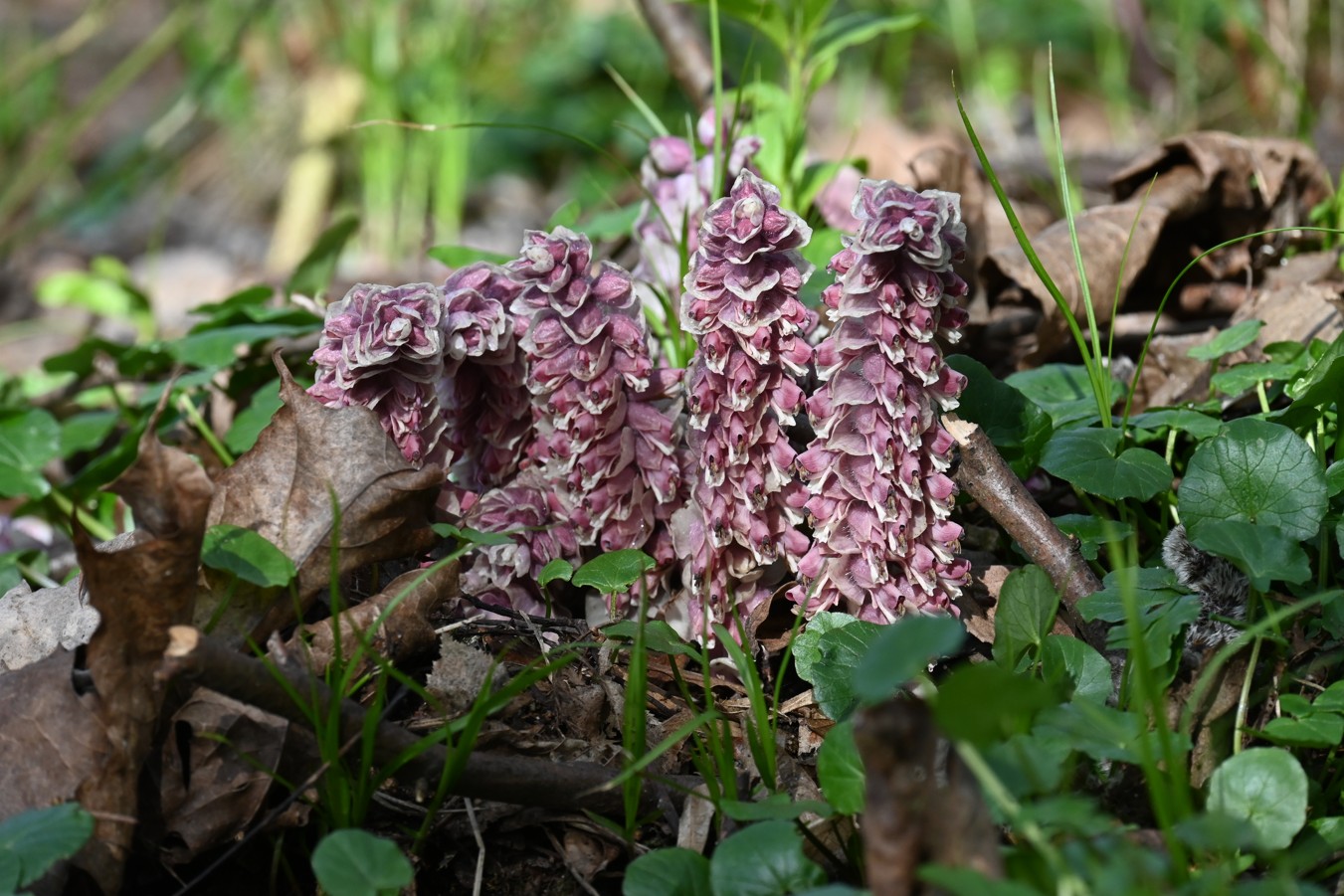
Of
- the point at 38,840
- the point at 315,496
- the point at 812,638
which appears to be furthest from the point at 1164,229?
the point at 38,840

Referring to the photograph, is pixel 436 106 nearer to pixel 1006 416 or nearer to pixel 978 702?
pixel 1006 416

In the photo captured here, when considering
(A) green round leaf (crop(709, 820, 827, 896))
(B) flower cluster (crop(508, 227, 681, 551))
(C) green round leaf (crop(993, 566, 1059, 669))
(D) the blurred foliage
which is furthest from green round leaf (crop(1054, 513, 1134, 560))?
(D) the blurred foliage

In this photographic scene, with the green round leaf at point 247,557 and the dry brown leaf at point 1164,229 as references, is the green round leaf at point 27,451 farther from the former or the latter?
the dry brown leaf at point 1164,229

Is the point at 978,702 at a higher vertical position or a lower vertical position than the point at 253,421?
higher

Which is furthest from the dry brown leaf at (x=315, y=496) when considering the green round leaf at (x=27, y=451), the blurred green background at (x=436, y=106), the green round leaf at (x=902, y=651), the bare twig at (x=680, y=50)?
the blurred green background at (x=436, y=106)

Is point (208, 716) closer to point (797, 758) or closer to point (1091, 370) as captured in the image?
point (797, 758)

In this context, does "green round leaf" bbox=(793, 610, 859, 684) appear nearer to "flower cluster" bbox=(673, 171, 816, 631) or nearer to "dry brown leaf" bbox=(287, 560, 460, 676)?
"flower cluster" bbox=(673, 171, 816, 631)
